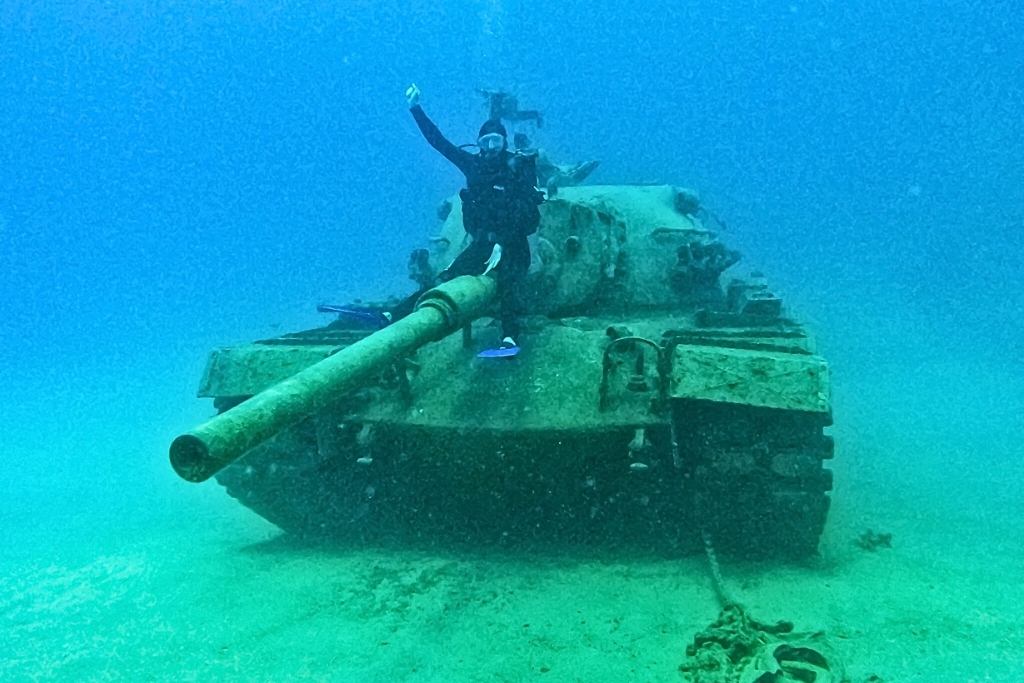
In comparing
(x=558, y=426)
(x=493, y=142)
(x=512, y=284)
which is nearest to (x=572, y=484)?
(x=558, y=426)

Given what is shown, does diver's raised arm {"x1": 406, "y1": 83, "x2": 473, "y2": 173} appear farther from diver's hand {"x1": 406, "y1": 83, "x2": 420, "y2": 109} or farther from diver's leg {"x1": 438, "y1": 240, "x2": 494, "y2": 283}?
diver's leg {"x1": 438, "y1": 240, "x2": 494, "y2": 283}

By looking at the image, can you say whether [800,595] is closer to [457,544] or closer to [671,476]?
[671,476]

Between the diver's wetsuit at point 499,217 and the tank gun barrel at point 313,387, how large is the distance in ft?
1.93

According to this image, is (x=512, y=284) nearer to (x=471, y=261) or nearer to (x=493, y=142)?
(x=471, y=261)

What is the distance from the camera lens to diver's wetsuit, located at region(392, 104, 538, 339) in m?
5.96

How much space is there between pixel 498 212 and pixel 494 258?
20.2 inches

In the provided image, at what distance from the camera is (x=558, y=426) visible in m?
5.00

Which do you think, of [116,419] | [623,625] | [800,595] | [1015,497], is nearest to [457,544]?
[623,625]

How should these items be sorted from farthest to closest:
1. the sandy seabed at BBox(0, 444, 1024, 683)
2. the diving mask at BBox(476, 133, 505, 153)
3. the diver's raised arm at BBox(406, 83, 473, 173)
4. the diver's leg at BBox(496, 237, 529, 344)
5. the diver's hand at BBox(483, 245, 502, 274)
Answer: the diver's raised arm at BBox(406, 83, 473, 173)
the diving mask at BBox(476, 133, 505, 153)
the diver's leg at BBox(496, 237, 529, 344)
the diver's hand at BBox(483, 245, 502, 274)
the sandy seabed at BBox(0, 444, 1024, 683)

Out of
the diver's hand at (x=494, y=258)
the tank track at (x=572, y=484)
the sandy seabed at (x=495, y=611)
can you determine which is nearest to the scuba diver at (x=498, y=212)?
the diver's hand at (x=494, y=258)

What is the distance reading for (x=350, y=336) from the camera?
252 inches

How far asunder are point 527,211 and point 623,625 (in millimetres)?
3342

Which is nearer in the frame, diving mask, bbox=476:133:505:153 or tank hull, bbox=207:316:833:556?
tank hull, bbox=207:316:833:556

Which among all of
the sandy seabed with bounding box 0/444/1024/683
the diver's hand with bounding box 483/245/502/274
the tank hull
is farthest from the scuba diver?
the sandy seabed with bounding box 0/444/1024/683
